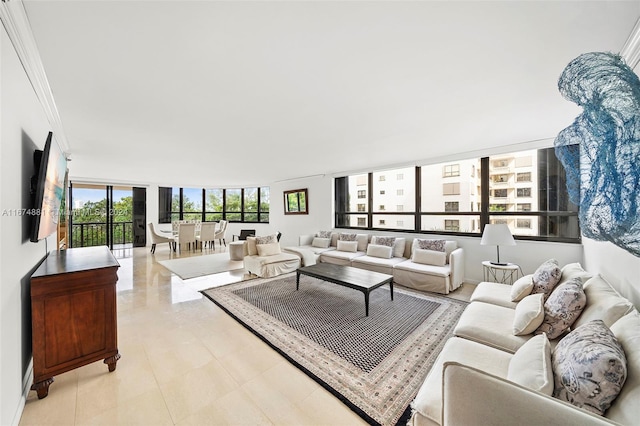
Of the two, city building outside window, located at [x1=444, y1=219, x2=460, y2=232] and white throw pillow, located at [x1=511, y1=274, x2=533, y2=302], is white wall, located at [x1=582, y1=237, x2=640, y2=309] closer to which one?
white throw pillow, located at [x1=511, y1=274, x2=533, y2=302]

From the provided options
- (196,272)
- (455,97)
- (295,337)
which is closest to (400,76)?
(455,97)

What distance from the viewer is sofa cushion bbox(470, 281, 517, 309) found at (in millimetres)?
2271

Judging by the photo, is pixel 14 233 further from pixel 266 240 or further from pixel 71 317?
pixel 266 240

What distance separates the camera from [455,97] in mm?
2217

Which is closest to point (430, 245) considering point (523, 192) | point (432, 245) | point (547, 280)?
point (432, 245)

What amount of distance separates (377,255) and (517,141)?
9.49ft

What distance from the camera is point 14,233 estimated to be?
152 centimetres

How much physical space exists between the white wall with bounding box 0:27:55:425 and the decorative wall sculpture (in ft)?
9.78

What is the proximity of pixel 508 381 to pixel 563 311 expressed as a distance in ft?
3.71

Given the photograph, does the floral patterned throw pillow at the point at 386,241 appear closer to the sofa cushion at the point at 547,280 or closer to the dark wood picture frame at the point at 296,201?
the sofa cushion at the point at 547,280

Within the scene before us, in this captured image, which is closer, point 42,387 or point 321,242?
point 42,387

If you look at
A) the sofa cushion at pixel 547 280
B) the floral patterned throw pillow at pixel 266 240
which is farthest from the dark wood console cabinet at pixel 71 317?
the sofa cushion at pixel 547 280

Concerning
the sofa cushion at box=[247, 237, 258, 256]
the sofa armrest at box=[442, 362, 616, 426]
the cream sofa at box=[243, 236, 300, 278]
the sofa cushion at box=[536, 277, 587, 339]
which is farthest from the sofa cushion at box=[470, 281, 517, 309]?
the sofa cushion at box=[247, 237, 258, 256]

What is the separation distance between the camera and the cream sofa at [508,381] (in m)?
0.84
